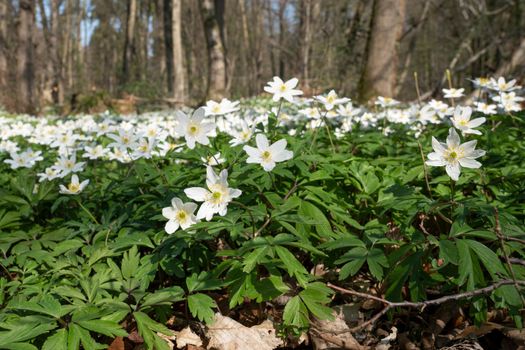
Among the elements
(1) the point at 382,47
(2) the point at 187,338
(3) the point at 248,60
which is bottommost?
(2) the point at 187,338

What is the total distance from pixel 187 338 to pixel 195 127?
0.97 m

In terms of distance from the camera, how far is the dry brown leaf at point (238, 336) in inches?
70.9

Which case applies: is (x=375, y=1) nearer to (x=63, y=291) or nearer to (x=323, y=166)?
(x=323, y=166)

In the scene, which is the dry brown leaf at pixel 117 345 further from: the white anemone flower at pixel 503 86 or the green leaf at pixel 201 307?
the white anemone flower at pixel 503 86

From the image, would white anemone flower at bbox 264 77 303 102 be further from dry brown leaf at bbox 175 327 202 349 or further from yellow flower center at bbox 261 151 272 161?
dry brown leaf at bbox 175 327 202 349

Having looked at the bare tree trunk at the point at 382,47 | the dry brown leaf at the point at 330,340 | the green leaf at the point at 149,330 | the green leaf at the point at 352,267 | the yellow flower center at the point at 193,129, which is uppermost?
the bare tree trunk at the point at 382,47

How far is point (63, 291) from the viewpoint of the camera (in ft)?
5.56

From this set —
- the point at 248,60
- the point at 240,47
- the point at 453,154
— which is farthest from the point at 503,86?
the point at 240,47

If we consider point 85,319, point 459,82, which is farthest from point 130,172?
point 459,82

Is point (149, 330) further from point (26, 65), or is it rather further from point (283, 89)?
point (26, 65)

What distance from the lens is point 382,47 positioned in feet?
24.7

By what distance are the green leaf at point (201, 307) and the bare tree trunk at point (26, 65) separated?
1439cm

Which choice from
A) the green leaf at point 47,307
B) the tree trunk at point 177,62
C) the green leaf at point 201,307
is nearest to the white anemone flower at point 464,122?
the green leaf at point 201,307

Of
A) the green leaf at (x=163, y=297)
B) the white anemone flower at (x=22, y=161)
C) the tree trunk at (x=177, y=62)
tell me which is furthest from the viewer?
the tree trunk at (x=177, y=62)
